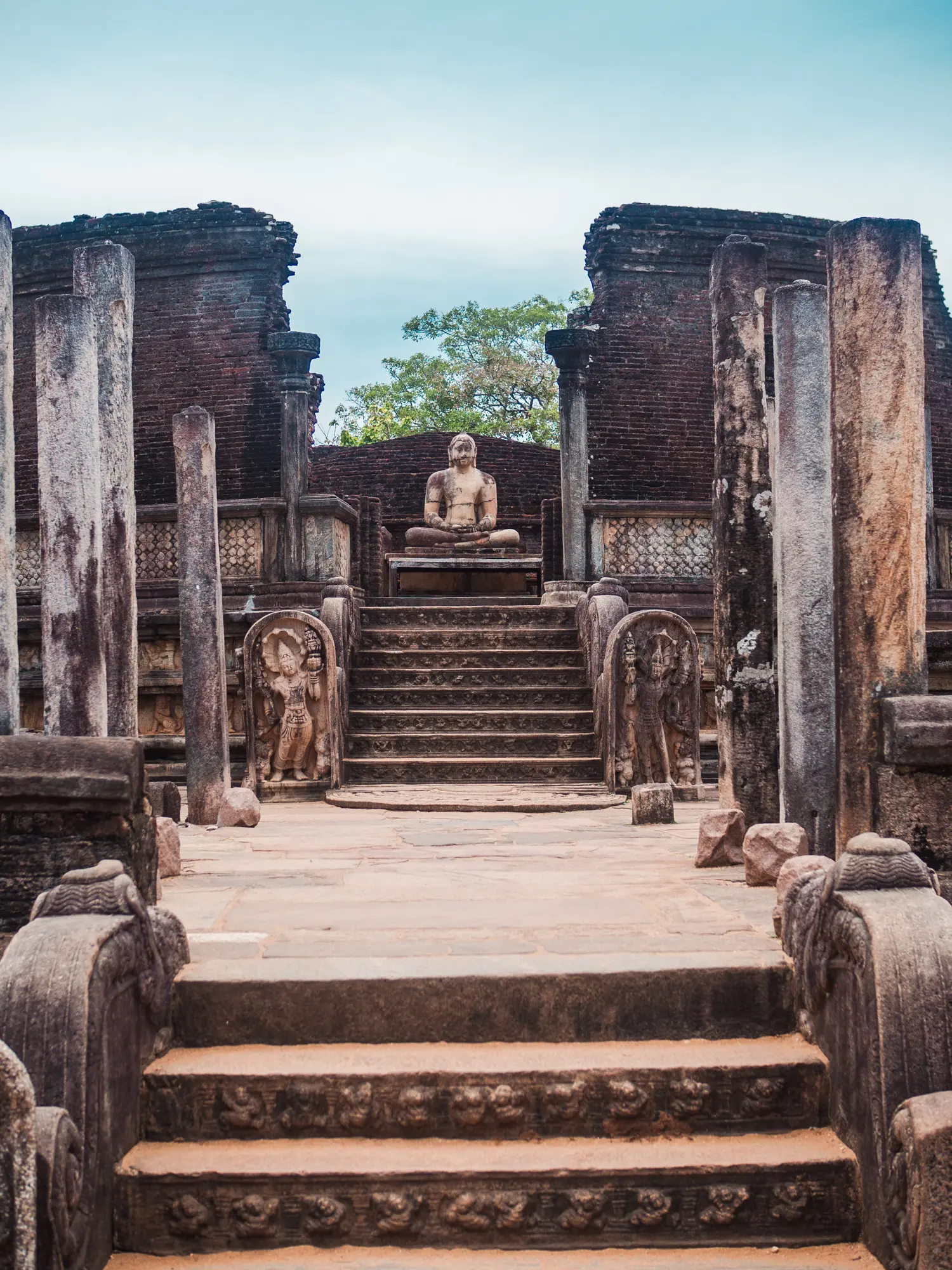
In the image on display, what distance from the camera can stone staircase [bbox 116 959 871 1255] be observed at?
2941 mm

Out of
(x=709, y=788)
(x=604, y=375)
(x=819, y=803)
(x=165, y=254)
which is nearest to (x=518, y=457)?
(x=604, y=375)

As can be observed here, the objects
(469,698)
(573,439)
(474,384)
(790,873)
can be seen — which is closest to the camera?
(790,873)

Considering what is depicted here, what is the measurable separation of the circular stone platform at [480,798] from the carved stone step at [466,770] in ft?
0.82

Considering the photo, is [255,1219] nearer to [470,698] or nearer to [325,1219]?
[325,1219]

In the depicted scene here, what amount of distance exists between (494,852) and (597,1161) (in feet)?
9.38

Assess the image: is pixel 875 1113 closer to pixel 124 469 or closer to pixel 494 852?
pixel 494 852

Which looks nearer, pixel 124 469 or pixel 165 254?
pixel 124 469

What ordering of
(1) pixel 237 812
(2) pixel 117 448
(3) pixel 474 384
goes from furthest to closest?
(3) pixel 474 384 < (1) pixel 237 812 < (2) pixel 117 448

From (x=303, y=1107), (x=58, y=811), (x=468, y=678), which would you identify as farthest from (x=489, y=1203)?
(x=468, y=678)

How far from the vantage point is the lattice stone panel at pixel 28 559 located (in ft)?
41.8

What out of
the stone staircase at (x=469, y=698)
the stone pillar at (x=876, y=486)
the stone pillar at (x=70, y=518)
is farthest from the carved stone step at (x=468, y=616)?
the stone pillar at (x=876, y=486)

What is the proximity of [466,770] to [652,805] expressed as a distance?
2352 mm

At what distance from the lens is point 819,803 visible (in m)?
5.07

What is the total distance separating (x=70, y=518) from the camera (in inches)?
220
